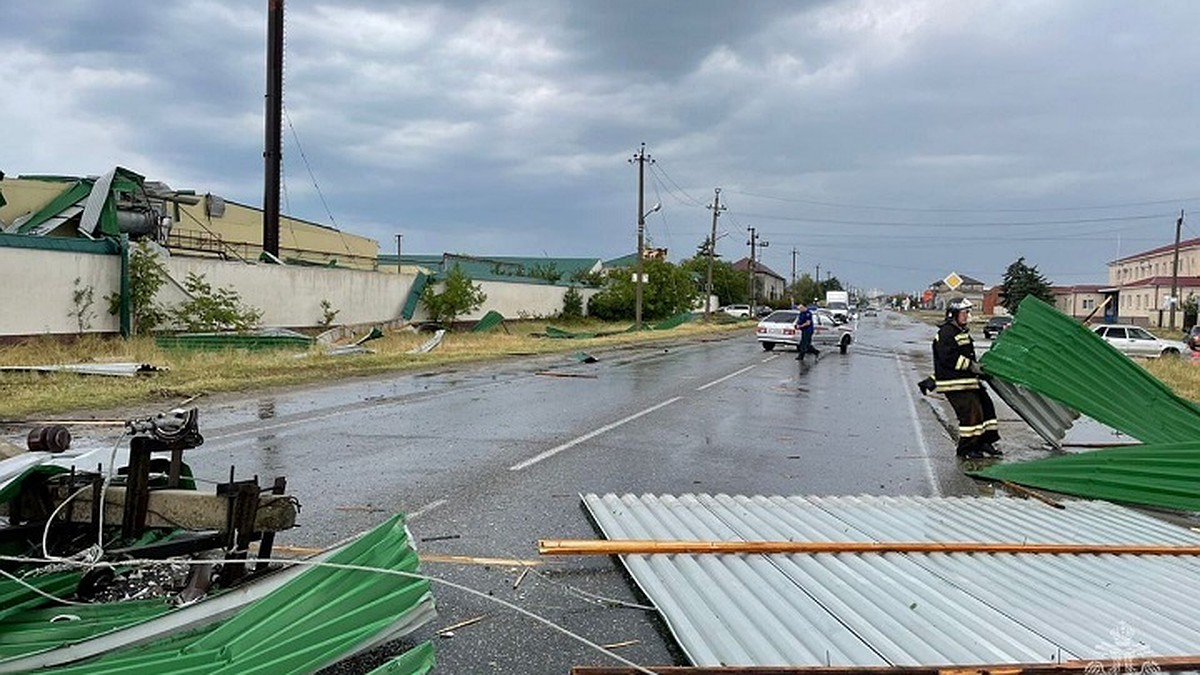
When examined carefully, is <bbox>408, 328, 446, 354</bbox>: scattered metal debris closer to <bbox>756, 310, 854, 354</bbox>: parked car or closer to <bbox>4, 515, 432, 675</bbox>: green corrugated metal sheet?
<bbox>756, 310, 854, 354</bbox>: parked car

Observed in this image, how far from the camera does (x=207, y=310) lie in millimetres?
23984

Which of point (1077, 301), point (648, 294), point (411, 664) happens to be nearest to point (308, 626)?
point (411, 664)

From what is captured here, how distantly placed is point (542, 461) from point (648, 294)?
49.9 m

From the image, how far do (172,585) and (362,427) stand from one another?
20.2 feet

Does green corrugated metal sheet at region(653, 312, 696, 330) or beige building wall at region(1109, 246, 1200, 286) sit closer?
green corrugated metal sheet at region(653, 312, 696, 330)

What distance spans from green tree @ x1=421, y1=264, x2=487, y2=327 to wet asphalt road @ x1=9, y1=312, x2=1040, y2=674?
20.8 metres

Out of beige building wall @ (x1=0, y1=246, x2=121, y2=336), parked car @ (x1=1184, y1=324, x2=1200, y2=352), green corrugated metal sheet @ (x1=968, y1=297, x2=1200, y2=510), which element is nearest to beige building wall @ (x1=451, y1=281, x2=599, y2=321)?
beige building wall @ (x1=0, y1=246, x2=121, y2=336)

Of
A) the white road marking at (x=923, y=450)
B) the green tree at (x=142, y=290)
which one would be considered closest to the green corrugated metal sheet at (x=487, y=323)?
the green tree at (x=142, y=290)

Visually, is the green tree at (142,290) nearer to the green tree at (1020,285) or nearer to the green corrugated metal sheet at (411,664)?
the green corrugated metal sheet at (411,664)

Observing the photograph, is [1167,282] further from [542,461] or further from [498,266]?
[542,461]

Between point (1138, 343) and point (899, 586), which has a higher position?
point (1138, 343)

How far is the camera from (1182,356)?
30.8 metres

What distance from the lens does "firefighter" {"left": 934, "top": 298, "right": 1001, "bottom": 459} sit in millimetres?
9328

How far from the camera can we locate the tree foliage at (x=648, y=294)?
57250mm
